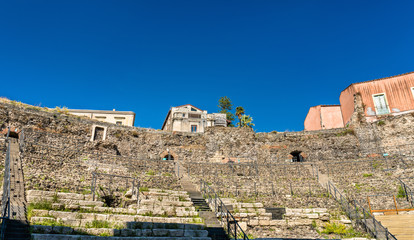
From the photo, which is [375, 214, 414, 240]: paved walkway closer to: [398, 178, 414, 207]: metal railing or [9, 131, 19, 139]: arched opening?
[398, 178, 414, 207]: metal railing

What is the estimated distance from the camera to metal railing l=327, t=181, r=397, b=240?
11266 mm

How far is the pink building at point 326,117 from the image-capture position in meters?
27.9

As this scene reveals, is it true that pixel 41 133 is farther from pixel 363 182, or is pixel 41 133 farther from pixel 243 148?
pixel 363 182

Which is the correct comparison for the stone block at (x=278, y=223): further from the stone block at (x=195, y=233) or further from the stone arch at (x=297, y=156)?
the stone arch at (x=297, y=156)

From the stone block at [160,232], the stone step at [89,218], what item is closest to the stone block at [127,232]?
the stone step at [89,218]

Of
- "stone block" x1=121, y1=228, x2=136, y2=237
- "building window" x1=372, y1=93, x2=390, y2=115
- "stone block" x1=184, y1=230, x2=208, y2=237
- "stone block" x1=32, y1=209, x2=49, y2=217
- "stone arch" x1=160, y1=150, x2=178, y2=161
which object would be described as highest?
"building window" x1=372, y1=93, x2=390, y2=115

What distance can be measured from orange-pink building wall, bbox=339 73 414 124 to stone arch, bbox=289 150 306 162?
19.1ft

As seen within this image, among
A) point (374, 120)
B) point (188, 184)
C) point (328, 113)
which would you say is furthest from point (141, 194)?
point (328, 113)

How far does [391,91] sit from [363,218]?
50.1ft

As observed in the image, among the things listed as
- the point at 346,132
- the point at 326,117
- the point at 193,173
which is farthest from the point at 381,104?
the point at 193,173

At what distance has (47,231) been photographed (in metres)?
7.59

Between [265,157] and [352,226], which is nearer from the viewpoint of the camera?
[352,226]

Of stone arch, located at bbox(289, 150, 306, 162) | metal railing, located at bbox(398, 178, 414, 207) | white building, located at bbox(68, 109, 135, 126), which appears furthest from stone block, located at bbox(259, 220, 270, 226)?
white building, located at bbox(68, 109, 135, 126)

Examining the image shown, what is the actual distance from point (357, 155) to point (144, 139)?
1725cm
